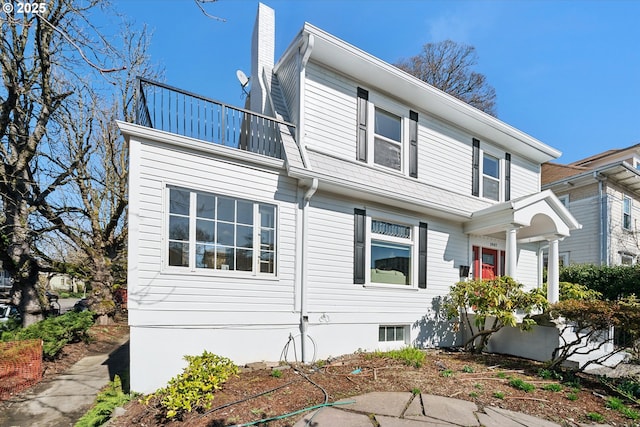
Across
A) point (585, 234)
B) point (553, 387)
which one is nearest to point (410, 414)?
point (553, 387)

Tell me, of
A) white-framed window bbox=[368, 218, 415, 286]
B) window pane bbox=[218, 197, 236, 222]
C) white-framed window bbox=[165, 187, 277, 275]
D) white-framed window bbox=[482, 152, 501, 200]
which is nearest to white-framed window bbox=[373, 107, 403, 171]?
white-framed window bbox=[368, 218, 415, 286]

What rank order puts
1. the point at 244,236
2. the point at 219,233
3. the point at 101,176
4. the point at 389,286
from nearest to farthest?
the point at 219,233 → the point at 244,236 → the point at 389,286 → the point at 101,176

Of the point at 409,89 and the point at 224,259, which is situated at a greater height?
the point at 409,89

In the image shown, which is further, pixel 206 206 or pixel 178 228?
pixel 206 206

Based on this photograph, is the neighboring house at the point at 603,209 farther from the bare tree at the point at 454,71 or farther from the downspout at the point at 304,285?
the downspout at the point at 304,285

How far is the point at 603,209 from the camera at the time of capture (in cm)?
1388

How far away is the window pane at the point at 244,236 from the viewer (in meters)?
5.87

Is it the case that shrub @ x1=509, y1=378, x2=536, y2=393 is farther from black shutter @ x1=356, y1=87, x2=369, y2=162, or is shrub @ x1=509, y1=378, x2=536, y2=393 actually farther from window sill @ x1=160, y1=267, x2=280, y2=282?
A: black shutter @ x1=356, y1=87, x2=369, y2=162

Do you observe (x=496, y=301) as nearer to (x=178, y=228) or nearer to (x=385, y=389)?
(x=385, y=389)

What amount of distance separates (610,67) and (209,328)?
1010 cm

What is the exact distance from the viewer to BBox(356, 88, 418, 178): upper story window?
24.7 feet

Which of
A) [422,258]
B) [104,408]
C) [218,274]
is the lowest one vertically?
[104,408]

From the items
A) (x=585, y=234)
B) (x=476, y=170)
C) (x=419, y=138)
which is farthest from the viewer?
(x=585, y=234)

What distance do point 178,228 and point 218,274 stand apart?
98 centimetres
